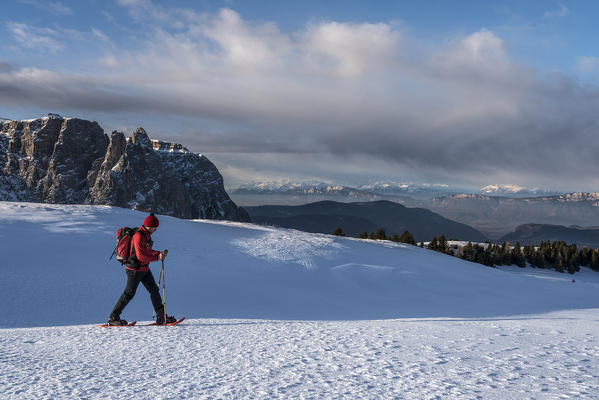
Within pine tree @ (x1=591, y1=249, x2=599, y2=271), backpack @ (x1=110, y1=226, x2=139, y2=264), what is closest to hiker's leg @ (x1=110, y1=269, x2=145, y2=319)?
backpack @ (x1=110, y1=226, x2=139, y2=264)

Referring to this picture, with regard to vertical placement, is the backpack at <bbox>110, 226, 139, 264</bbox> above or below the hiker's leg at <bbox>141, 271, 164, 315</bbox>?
above

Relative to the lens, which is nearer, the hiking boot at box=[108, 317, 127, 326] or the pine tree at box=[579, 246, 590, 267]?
the hiking boot at box=[108, 317, 127, 326]

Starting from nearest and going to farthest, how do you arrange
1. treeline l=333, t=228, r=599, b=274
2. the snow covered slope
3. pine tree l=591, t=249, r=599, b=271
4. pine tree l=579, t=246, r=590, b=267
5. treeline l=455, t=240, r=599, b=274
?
the snow covered slope < treeline l=455, t=240, r=599, b=274 < treeline l=333, t=228, r=599, b=274 < pine tree l=591, t=249, r=599, b=271 < pine tree l=579, t=246, r=590, b=267

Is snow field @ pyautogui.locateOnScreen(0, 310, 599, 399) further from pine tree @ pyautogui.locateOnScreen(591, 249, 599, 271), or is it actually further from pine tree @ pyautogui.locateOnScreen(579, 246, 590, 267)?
pine tree @ pyautogui.locateOnScreen(579, 246, 590, 267)

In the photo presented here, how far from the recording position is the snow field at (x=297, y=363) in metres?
4.94

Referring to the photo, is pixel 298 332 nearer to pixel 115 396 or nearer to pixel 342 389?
pixel 342 389

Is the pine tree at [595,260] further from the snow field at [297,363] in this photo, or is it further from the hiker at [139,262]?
the hiker at [139,262]

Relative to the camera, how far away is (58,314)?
12.0 m

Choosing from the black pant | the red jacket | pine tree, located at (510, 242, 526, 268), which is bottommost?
pine tree, located at (510, 242, 526, 268)

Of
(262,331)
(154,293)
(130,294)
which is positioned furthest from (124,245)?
(262,331)

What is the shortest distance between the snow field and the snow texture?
3cm

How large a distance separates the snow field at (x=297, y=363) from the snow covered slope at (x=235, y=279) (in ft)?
15.5

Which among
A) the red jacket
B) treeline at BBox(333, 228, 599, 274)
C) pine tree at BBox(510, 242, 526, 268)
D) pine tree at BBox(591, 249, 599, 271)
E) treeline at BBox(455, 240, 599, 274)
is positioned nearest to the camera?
the red jacket

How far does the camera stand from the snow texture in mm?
5184
